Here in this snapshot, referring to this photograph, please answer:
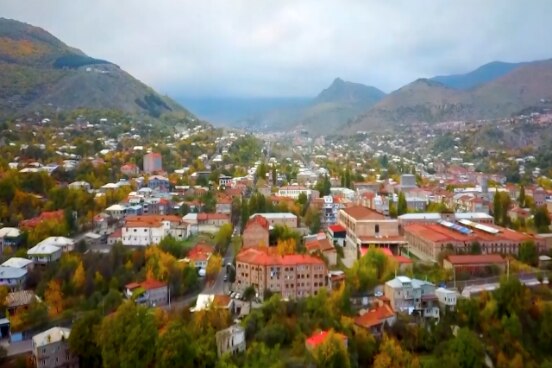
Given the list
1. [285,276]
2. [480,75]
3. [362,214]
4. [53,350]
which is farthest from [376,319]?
[480,75]

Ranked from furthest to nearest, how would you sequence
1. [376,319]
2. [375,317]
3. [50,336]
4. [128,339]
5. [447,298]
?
1. [447,298]
2. [375,317]
3. [376,319]
4. [50,336]
5. [128,339]

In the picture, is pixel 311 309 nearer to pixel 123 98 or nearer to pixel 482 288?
pixel 482 288

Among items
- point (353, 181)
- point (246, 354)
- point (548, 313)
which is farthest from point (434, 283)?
point (353, 181)

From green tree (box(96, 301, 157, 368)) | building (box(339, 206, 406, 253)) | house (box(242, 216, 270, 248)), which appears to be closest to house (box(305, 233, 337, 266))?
house (box(242, 216, 270, 248))

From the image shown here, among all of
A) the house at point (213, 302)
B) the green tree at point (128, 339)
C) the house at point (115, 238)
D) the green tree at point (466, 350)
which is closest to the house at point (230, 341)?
the house at point (213, 302)

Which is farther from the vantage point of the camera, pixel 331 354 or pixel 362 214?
pixel 362 214

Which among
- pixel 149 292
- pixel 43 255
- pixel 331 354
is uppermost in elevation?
pixel 43 255

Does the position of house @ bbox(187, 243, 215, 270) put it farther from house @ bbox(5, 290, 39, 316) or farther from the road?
house @ bbox(5, 290, 39, 316)

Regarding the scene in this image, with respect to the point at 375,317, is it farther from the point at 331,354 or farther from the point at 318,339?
the point at 331,354
